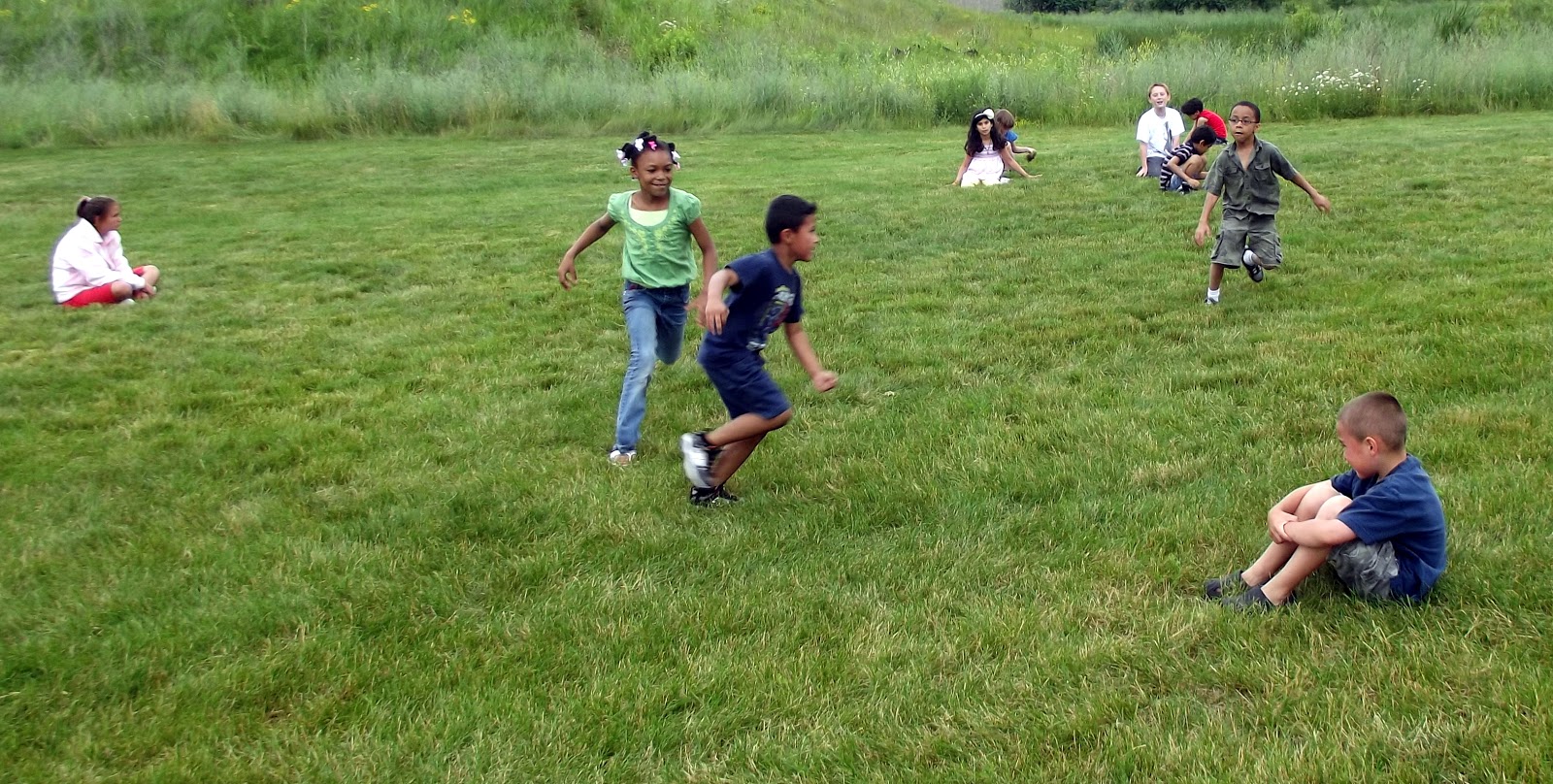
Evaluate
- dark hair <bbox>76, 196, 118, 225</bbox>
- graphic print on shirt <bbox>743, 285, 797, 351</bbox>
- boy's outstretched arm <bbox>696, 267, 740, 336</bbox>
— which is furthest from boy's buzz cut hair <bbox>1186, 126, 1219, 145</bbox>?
dark hair <bbox>76, 196, 118, 225</bbox>

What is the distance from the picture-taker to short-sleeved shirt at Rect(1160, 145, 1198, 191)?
12.4m

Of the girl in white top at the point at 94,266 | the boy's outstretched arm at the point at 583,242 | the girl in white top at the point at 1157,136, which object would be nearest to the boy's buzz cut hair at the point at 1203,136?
the girl in white top at the point at 1157,136

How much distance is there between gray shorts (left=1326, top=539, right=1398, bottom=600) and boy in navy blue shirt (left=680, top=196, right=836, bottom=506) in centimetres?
210

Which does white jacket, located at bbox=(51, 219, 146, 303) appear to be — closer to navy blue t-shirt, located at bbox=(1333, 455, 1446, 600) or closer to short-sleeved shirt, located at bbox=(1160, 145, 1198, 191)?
navy blue t-shirt, located at bbox=(1333, 455, 1446, 600)

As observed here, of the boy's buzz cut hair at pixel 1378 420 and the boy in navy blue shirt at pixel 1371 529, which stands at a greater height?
the boy's buzz cut hair at pixel 1378 420

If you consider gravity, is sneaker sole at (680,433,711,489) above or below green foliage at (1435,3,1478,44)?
below

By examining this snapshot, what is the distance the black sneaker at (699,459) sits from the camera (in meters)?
5.00

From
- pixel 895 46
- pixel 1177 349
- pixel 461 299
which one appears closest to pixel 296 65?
pixel 895 46

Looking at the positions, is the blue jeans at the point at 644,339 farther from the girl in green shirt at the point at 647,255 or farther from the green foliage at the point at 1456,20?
the green foliage at the point at 1456,20

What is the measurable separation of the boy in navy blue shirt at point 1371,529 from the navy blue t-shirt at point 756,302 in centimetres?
215

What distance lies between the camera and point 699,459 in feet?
16.4

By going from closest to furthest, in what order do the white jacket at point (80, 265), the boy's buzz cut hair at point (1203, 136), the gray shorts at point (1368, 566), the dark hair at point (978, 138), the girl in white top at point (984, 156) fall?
the gray shorts at point (1368, 566) → the white jacket at point (80, 265) → the boy's buzz cut hair at point (1203, 136) → the dark hair at point (978, 138) → the girl in white top at point (984, 156)

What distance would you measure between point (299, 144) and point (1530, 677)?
2114cm

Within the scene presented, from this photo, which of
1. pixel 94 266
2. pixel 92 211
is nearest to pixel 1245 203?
pixel 94 266
